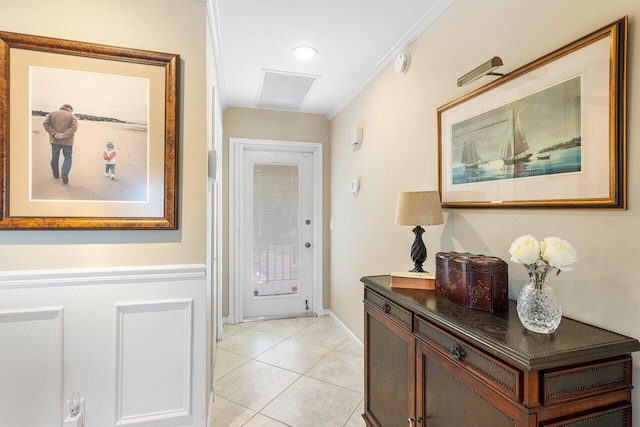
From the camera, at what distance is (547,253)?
1.02 meters

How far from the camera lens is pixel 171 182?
1.70 metres

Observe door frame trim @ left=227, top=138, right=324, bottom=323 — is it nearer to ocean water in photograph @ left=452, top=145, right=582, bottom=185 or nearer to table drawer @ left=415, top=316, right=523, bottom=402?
ocean water in photograph @ left=452, top=145, right=582, bottom=185

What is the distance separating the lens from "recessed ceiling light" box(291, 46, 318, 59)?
7.84ft

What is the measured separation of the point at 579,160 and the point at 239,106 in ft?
10.8

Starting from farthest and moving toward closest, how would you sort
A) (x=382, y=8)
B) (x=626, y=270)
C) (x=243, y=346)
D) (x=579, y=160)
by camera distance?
(x=243, y=346) < (x=382, y=8) < (x=579, y=160) < (x=626, y=270)

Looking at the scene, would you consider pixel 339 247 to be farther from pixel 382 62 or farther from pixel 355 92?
pixel 382 62

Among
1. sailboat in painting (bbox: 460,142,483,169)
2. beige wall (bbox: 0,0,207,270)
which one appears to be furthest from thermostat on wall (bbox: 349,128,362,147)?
beige wall (bbox: 0,0,207,270)

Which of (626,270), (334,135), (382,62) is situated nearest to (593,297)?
(626,270)

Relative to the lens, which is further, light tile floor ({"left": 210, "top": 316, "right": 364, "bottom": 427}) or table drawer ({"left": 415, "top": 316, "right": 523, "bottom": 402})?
light tile floor ({"left": 210, "top": 316, "right": 364, "bottom": 427})

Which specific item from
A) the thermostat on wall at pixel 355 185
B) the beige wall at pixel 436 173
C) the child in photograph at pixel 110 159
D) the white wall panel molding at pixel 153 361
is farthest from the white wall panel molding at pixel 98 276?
the thermostat on wall at pixel 355 185

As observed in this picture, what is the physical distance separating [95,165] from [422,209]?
5.53 ft

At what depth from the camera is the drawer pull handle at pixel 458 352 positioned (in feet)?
3.76

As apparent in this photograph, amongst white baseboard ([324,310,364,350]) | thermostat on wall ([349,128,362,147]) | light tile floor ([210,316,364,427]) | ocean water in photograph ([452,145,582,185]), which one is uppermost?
thermostat on wall ([349,128,362,147])

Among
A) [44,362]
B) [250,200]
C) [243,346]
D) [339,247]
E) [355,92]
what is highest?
[355,92]
